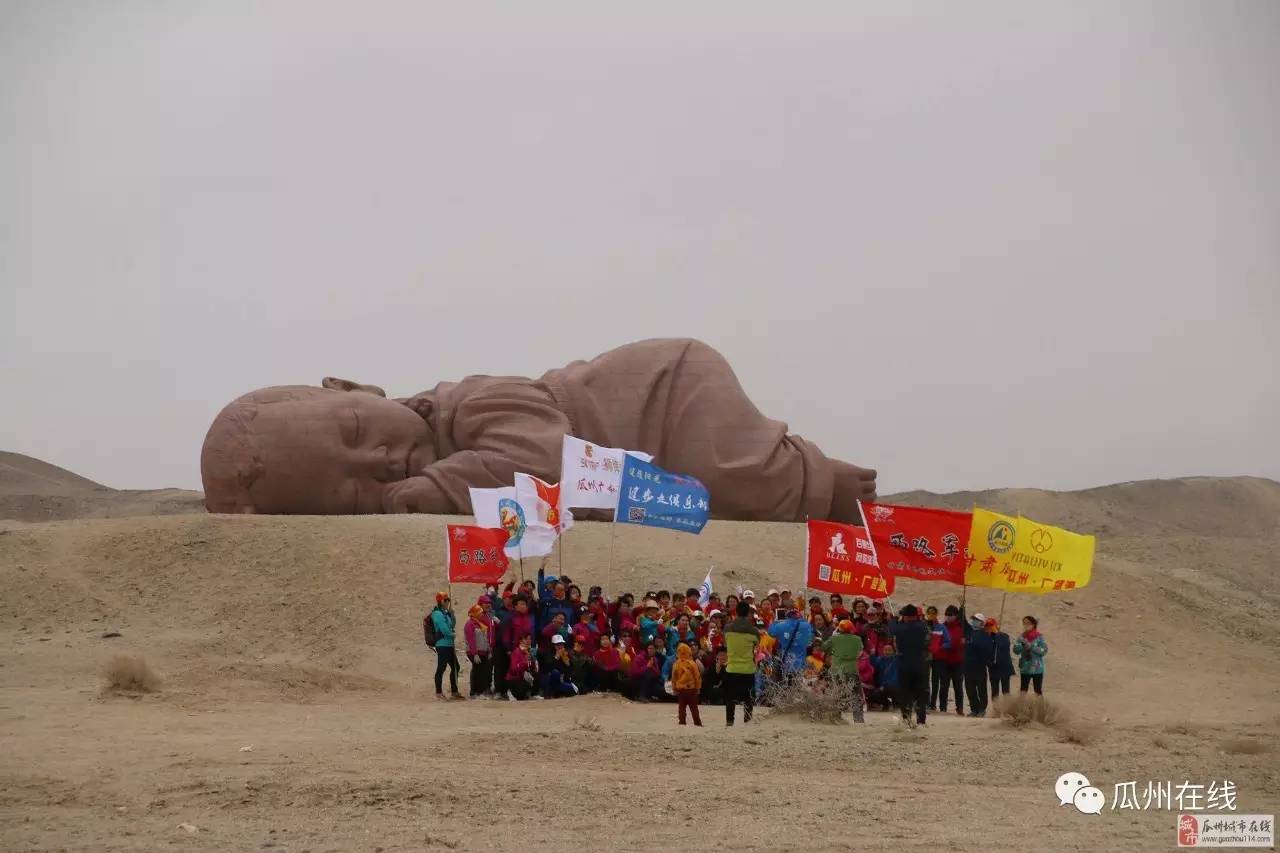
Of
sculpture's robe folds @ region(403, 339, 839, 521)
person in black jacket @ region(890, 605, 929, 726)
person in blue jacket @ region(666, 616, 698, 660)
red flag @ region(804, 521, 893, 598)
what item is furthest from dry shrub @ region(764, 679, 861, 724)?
sculpture's robe folds @ region(403, 339, 839, 521)

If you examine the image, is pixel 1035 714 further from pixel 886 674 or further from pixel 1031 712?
pixel 886 674

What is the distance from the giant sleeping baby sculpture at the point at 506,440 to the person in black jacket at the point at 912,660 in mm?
9791

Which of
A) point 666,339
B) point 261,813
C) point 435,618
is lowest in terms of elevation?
point 261,813

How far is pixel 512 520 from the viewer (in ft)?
51.6

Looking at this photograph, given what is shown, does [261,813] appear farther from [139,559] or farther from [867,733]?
[139,559]

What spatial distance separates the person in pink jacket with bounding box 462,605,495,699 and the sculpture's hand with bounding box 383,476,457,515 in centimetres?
683

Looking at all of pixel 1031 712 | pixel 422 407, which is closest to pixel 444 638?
pixel 1031 712

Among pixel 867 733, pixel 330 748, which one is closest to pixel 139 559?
pixel 330 748

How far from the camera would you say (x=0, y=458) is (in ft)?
146

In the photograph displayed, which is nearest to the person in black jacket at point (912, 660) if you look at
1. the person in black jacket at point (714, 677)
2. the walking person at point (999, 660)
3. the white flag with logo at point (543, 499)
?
the person in black jacket at point (714, 677)

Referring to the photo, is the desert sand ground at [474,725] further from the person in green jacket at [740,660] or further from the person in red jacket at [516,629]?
the person in red jacket at [516,629]

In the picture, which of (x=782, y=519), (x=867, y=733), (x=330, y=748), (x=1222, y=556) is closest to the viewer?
(x=330, y=748)

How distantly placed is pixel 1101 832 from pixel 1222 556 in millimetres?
19676

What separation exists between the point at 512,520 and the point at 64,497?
26383 millimetres
